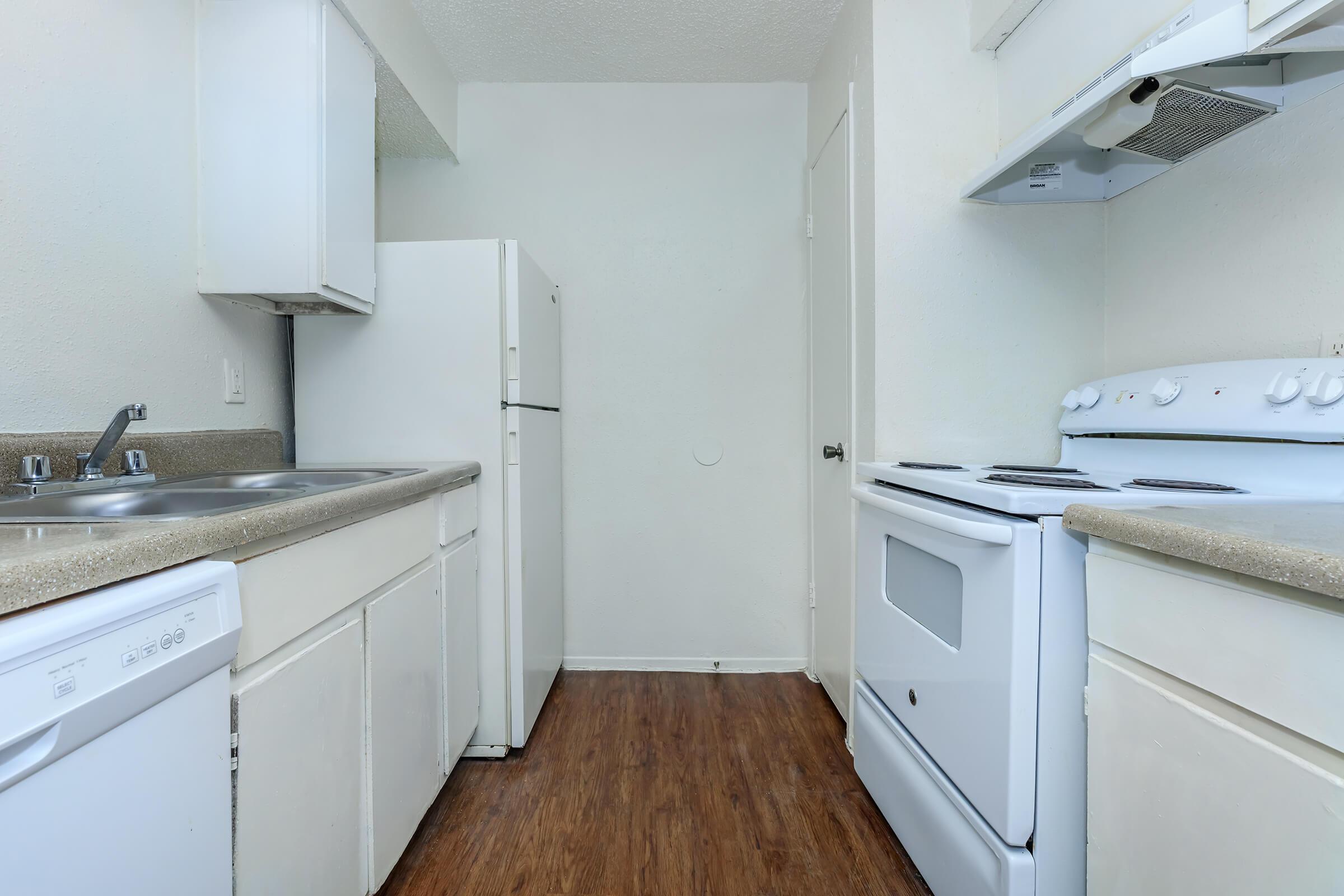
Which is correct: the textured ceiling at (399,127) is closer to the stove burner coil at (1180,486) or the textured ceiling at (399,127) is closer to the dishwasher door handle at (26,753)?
the dishwasher door handle at (26,753)

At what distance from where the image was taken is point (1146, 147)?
1.36m

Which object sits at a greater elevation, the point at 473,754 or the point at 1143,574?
the point at 1143,574

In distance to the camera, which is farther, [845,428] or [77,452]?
[845,428]

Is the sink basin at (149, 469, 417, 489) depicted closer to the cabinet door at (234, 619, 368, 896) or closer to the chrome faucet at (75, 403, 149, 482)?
the chrome faucet at (75, 403, 149, 482)

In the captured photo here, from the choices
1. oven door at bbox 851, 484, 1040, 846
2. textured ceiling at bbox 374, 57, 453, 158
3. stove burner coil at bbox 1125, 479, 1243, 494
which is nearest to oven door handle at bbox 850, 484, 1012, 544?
oven door at bbox 851, 484, 1040, 846

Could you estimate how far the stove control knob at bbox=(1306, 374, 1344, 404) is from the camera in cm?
102

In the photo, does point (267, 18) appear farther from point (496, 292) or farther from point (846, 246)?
point (846, 246)

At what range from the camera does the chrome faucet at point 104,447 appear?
112cm

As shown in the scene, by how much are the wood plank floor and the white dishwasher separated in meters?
0.81

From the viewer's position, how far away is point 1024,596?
1027mm

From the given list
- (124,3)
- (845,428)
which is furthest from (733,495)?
(124,3)

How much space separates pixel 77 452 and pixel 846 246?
1950 millimetres

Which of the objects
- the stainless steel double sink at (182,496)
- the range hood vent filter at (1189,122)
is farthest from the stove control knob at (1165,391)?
the stainless steel double sink at (182,496)

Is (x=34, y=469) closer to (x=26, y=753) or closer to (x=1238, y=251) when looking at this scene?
(x=26, y=753)
